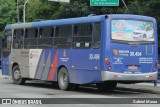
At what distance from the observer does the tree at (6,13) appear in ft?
216

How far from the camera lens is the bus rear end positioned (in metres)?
18.1

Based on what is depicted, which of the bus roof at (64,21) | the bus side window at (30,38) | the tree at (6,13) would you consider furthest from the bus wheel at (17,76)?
the tree at (6,13)

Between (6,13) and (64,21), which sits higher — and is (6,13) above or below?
above

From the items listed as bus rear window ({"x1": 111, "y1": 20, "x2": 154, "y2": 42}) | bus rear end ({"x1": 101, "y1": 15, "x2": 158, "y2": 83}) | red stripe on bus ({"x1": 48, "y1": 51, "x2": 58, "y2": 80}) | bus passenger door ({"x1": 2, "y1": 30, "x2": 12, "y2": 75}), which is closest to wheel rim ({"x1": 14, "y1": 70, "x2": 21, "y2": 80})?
bus passenger door ({"x1": 2, "y1": 30, "x2": 12, "y2": 75})

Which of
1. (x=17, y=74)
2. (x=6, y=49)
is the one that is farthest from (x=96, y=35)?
(x=6, y=49)

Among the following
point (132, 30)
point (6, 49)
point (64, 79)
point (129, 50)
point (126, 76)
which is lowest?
point (64, 79)

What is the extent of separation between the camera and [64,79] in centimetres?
2064

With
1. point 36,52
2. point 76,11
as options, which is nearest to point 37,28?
point 36,52

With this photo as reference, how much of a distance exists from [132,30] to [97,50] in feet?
5.28

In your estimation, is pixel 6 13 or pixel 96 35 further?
pixel 6 13

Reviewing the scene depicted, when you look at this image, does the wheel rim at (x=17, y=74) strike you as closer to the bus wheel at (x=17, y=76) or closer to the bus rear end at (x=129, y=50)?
the bus wheel at (x=17, y=76)

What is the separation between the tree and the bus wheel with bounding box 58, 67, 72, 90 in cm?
4561

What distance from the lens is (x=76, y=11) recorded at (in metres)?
39.0

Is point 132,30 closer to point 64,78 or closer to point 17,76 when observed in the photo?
point 64,78
